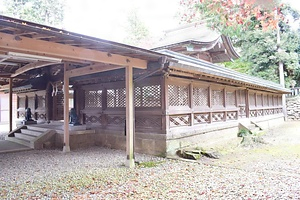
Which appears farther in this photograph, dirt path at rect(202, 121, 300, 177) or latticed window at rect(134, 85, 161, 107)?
latticed window at rect(134, 85, 161, 107)

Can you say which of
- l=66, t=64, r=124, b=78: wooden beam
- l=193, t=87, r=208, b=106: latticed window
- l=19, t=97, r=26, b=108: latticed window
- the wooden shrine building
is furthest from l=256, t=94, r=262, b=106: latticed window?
l=19, t=97, r=26, b=108: latticed window

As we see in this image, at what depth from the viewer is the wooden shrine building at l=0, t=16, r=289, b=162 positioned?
145 inches

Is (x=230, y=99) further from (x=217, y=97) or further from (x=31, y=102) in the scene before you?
(x=31, y=102)

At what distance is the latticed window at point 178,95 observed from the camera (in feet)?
19.9

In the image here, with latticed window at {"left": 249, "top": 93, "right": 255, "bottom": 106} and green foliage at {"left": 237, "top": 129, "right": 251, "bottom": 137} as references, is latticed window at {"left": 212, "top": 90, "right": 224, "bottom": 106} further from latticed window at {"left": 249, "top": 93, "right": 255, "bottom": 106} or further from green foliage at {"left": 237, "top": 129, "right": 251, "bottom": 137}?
latticed window at {"left": 249, "top": 93, "right": 255, "bottom": 106}

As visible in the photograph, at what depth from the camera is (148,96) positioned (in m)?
6.13

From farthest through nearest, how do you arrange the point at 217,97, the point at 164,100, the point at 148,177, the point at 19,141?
1. the point at 217,97
2. the point at 19,141
3. the point at 164,100
4. the point at 148,177

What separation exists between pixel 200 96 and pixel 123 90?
2.38 m

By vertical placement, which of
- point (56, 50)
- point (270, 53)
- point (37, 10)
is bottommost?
point (56, 50)

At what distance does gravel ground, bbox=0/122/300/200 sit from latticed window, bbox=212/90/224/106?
2379mm

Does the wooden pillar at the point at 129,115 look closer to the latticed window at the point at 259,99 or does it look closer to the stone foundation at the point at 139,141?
the stone foundation at the point at 139,141

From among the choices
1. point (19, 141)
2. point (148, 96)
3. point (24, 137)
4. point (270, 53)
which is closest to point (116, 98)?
point (148, 96)

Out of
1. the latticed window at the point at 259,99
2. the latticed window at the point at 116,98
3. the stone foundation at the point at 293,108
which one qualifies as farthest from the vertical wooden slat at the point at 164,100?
the stone foundation at the point at 293,108

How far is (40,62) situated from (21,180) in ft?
9.63
